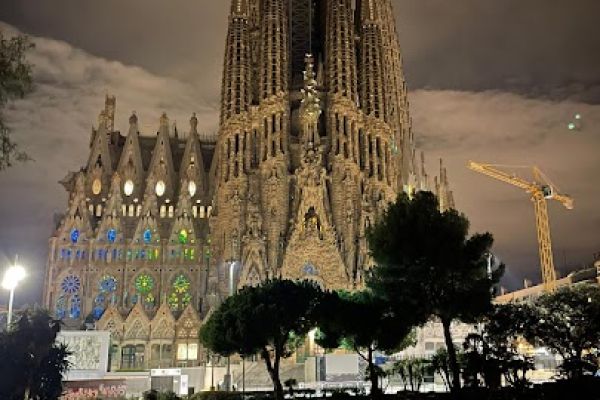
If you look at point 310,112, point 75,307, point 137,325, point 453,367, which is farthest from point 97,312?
point 453,367

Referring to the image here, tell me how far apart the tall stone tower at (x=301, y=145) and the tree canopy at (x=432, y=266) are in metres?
35.9

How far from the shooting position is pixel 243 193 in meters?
74.7

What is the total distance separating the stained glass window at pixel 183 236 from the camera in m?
78.5

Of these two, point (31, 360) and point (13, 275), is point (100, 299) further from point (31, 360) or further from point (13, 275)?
point (31, 360)

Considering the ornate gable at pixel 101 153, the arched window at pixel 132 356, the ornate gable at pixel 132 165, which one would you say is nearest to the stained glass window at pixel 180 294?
the arched window at pixel 132 356

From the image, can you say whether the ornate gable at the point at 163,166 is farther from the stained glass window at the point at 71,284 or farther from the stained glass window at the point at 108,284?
the stained glass window at the point at 71,284

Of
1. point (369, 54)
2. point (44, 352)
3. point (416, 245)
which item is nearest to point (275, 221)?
point (369, 54)

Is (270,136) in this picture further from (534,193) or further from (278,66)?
(534,193)

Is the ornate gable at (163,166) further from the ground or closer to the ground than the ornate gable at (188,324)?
further from the ground

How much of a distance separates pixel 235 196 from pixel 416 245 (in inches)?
1658

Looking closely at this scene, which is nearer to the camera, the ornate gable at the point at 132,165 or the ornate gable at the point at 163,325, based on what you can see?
the ornate gable at the point at 163,325

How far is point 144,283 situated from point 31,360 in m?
49.1

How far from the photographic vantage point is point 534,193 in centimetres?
11212

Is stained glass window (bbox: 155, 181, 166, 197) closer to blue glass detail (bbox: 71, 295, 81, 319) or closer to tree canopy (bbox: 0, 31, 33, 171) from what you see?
blue glass detail (bbox: 71, 295, 81, 319)
